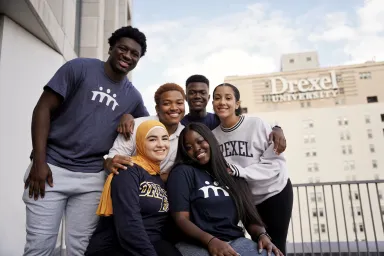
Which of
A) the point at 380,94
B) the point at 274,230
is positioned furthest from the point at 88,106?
the point at 380,94

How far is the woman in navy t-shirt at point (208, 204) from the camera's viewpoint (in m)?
2.15

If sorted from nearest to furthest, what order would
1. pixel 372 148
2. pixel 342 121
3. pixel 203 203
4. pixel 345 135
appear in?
pixel 203 203
pixel 372 148
pixel 345 135
pixel 342 121

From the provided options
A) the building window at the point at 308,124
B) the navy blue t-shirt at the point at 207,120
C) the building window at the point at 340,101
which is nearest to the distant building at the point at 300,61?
the building window at the point at 340,101

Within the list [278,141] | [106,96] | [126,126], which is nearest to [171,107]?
[126,126]

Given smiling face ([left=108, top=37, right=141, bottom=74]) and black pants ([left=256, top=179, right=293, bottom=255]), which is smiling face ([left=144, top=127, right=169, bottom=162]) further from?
black pants ([left=256, top=179, right=293, bottom=255])

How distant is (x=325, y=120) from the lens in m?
48.0

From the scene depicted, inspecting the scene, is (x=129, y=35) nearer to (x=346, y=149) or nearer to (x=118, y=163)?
(x=118, y=163)

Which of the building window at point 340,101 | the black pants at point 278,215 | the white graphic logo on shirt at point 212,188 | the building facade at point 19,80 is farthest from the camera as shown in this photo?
the building window at point 340,101

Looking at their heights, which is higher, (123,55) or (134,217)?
(123,55)

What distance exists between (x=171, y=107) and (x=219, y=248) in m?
1.17

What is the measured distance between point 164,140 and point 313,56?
200ft

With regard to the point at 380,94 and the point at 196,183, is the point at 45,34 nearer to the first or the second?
the point at 196,183

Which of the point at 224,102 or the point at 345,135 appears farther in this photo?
the point at 345,135

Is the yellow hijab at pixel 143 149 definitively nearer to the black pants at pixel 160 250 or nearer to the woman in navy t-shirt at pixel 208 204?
the woman in navy t-shirt at pixel 208 204
